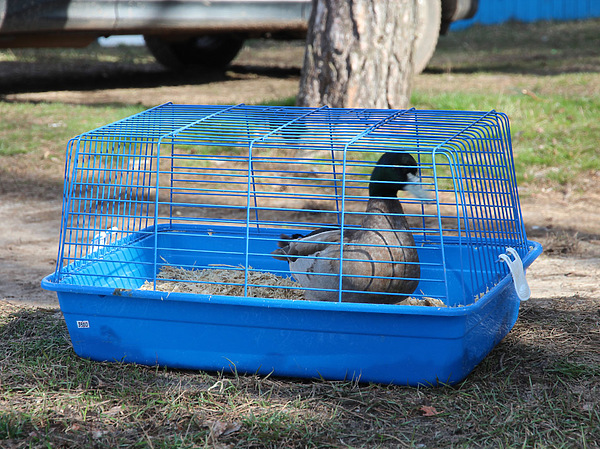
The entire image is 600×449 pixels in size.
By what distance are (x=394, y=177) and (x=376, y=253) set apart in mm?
A: 398

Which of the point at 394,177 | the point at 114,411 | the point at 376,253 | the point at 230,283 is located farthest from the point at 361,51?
the point at 114,411

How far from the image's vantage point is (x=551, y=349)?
3.24 meters

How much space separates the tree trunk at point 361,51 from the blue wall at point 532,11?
13.7 meters

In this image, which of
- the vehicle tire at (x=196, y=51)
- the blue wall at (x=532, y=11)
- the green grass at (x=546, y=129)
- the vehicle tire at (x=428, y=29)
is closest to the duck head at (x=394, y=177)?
the green grass at (x=546, y=129)

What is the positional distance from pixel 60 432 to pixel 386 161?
175 cm

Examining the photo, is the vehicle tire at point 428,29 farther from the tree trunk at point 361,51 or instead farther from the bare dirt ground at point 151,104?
the tree trunk at point 361,51

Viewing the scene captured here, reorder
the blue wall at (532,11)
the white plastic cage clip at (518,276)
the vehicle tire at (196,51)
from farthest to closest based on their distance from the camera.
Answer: the blue wall at (532,11) → the vehicle tire at (196,51) → the white plastic cage clip at (518,276)

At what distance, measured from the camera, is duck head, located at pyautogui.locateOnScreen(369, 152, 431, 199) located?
319cm

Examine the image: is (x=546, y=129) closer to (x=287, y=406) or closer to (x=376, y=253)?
(x=376, y=253)

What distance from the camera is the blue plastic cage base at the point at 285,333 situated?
9.04 ft

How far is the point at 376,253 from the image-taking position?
308 centimetres

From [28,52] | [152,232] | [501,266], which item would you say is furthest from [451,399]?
[28,52]

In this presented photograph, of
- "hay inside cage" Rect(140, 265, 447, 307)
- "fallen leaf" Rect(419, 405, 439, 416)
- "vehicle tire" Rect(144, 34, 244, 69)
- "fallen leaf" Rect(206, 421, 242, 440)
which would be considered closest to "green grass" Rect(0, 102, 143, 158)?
"vehicle tire" Rect(144, 34, 244, 69)

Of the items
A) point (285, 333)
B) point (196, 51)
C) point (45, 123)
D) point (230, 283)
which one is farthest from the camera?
point (196, 51)
